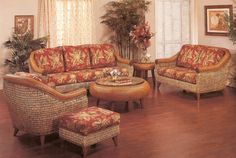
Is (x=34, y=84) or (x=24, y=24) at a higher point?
(x=24, y=24)

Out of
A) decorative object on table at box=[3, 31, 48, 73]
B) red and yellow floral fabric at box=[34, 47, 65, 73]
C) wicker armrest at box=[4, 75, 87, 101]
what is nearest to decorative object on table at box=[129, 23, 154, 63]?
red and yellow floral fabric at box=[34, 47, 65, 73]

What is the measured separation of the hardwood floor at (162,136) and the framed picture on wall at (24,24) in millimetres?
2131

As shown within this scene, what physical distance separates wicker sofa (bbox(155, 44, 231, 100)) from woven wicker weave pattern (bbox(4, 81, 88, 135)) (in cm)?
305

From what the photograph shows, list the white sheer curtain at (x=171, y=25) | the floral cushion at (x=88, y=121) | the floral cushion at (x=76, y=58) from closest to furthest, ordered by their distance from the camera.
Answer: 1. the floral cushion at (x=88, y=121)
2. the floral cushion at (x=76, y=58)
3. the white sheer curtain at (x=171, y=25)

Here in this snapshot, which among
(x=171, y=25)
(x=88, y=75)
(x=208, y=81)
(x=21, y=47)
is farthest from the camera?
(x=171, y=25)

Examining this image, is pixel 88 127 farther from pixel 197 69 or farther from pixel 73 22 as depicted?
pixel 73 22

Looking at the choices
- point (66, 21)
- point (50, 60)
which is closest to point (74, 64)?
point (50, 60)

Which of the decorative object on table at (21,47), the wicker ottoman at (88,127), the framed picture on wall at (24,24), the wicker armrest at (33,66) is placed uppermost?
the framed picture on wall at (24,24)

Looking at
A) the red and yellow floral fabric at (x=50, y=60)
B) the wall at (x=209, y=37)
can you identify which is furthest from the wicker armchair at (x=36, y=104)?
the wall at (x=209, y=37)

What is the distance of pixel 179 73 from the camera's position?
7.42 metres

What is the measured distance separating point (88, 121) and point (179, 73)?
361 cm

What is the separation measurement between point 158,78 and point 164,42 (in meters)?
2.37

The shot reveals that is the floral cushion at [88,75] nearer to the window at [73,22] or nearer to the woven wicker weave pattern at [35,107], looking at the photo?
the window at [73,22]

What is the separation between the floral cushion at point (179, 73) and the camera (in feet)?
23.3
